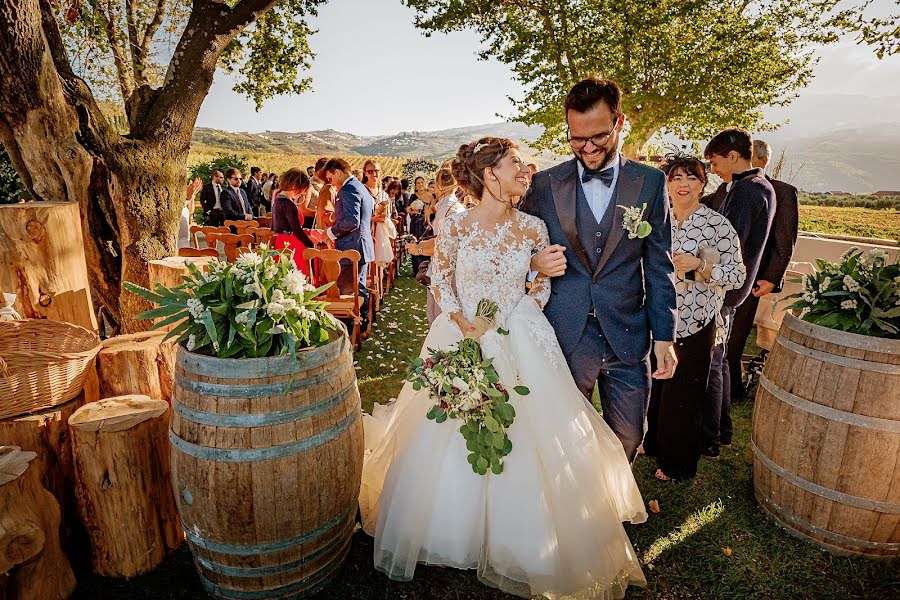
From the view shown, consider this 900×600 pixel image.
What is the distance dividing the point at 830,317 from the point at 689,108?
37.1ft

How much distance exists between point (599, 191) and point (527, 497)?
1.59 meters

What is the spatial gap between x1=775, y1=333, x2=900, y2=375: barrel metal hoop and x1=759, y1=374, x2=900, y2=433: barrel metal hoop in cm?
24

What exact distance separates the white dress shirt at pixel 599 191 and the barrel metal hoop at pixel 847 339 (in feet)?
4.57

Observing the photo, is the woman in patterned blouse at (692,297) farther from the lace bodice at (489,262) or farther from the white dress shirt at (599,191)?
the lace bodice at (489,262)

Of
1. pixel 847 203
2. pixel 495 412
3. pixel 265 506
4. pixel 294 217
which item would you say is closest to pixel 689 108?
pixel 294 217

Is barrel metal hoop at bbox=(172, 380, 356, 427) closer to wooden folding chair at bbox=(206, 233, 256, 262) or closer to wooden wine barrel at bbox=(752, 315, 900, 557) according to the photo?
wooden wine barrel at bbox=(752, 315, 900, 557)

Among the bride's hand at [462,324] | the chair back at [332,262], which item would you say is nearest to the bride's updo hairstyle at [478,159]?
the bride's hand at [462,324]

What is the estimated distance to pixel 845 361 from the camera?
2621 mm

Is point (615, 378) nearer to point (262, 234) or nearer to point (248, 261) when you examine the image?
point (248, 261)

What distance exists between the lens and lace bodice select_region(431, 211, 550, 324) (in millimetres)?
2666

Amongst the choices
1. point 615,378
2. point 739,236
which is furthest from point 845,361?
point 739,236

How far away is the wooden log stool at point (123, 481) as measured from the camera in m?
2.42

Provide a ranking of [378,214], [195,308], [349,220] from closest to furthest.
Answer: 1. [195,308]
2. [349,220]
3. [378,214]

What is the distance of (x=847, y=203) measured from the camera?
2227 centimetres
